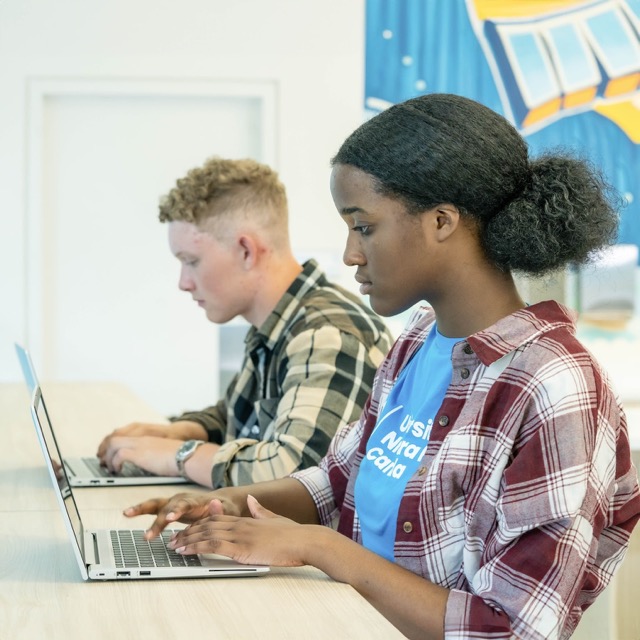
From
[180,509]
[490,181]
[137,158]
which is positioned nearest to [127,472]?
[180,509]

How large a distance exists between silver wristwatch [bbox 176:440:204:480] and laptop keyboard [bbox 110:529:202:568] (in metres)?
0.40

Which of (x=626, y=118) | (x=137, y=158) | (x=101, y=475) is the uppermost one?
(x=626, y=118)

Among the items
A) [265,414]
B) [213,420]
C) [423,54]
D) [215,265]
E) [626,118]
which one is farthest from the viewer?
[626,118]

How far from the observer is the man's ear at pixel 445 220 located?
3.99 feet

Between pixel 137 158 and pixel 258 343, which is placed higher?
pixel 137 158

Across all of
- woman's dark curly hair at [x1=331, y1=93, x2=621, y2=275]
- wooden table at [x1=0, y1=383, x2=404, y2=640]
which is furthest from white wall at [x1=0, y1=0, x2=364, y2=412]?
woman's dark curly hair at [x1=331, y1=93, x2=621, y2=275]

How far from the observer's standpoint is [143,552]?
49.6 inches

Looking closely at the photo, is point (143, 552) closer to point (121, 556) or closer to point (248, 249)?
point (121, 556)

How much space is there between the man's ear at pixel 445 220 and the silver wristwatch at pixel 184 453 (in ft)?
2.45

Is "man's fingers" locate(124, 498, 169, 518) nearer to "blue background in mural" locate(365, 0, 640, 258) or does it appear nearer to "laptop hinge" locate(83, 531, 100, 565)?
"laptop hinge" locate(83, 531, 100, 565)

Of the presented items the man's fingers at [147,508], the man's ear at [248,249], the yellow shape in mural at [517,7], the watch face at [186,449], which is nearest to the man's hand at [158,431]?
the watch face at [186,449]

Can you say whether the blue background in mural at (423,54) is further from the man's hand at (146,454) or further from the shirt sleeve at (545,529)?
the shirt sleeve at (545,529)

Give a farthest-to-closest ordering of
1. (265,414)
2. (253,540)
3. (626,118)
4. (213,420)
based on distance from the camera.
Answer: (626,118), (213,420), (265,414), (253,540)

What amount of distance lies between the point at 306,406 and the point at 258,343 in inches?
11.1
